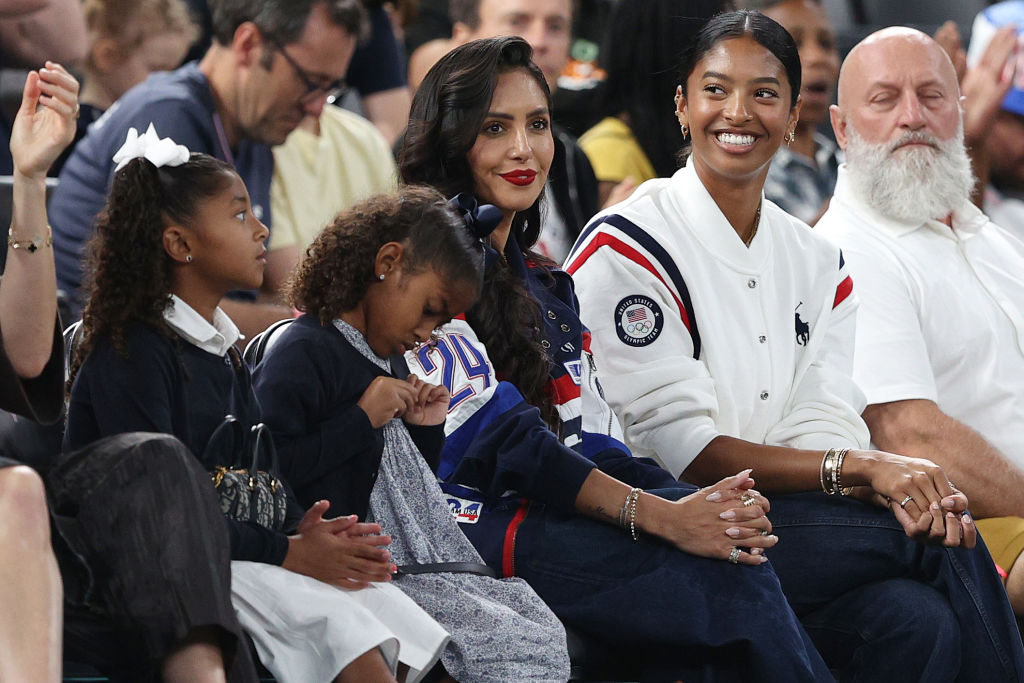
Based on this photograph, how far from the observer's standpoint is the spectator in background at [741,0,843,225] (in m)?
4.98

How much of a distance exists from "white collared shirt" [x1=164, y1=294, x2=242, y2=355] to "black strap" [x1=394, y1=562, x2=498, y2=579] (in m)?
0.47

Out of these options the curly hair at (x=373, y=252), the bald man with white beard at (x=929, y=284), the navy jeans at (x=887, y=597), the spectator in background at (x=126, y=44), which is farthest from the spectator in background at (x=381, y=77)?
the navy jeans at (x=887, y=597)

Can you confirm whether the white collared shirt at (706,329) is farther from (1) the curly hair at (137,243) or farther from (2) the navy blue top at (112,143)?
(2) the navy blue top at (112,143)

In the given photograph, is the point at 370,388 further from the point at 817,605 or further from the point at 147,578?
the point at 817,605

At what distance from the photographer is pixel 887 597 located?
286 centimetres

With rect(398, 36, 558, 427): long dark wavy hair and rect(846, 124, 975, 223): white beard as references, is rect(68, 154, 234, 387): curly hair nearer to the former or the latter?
rect(398, 36, 558, 427): long dark wavy hair

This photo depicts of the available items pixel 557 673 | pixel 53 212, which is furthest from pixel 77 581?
pixel 53 212

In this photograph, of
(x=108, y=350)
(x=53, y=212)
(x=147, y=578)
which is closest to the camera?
(x=147, y=578)

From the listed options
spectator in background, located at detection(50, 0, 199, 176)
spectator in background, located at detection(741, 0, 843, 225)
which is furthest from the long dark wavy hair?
spectator in background, located at detection(741, 0, 843, 225)

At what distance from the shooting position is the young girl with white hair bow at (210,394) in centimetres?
243

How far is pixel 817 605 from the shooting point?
9.68ft

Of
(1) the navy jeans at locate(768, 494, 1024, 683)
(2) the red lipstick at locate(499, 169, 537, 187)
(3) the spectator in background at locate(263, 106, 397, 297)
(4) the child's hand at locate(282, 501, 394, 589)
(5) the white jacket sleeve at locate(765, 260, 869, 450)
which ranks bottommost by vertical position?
(1) the navy jeans at locate(768, 494, 1024, 683)

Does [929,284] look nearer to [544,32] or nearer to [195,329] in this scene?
[544,32]

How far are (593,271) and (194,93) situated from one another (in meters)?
1.30
